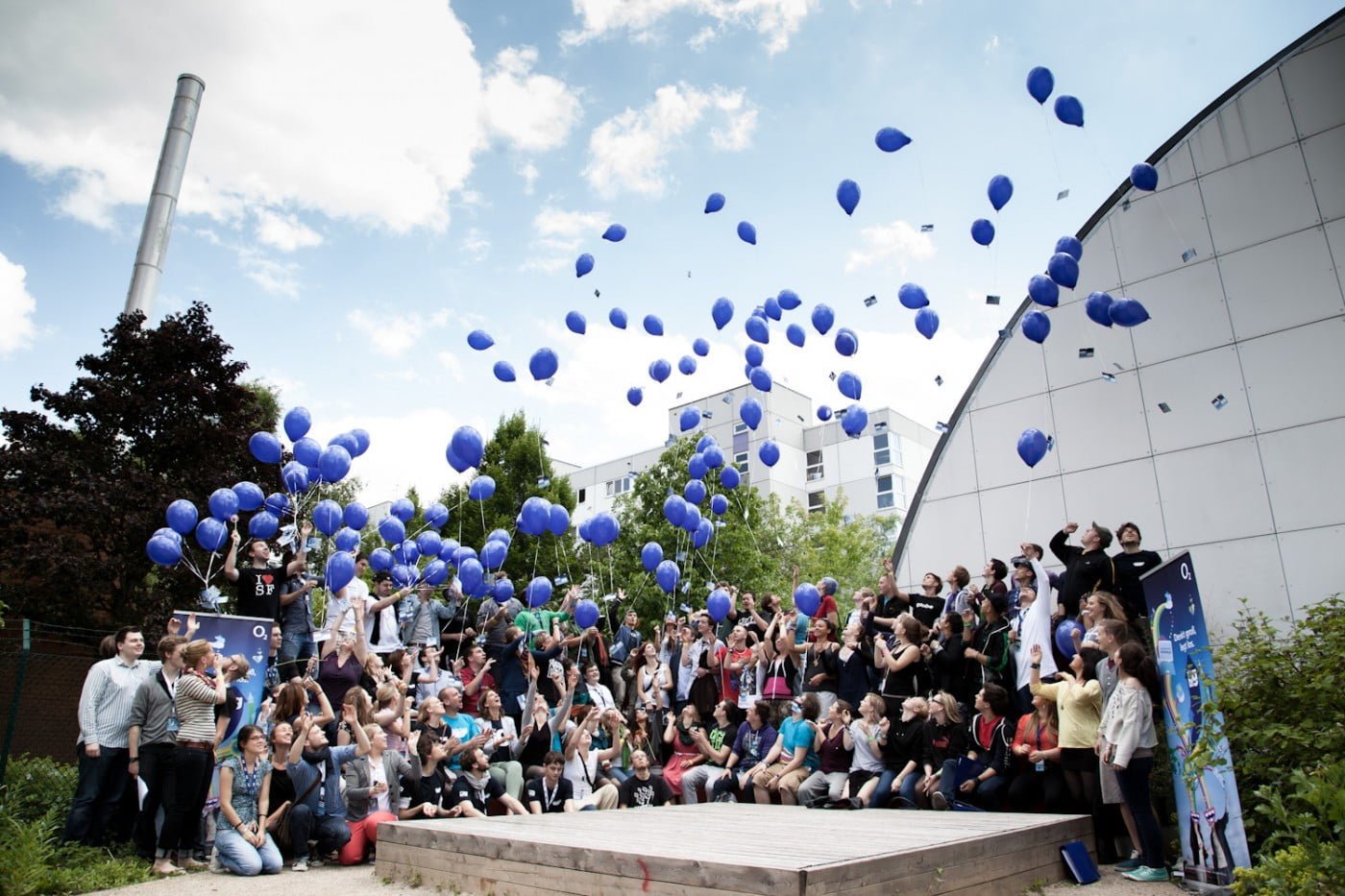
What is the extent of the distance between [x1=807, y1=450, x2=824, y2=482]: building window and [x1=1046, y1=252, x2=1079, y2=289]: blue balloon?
105 ft

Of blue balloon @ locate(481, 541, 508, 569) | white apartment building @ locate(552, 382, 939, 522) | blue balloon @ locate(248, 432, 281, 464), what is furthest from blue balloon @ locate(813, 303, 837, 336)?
white apartment building @ locate(552, 382, 939, 522)

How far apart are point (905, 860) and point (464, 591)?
25.4ft

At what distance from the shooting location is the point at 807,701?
852 cm

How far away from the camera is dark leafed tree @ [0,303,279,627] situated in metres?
11.8

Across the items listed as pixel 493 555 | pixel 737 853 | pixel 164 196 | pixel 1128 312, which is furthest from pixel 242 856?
pixel 164 196

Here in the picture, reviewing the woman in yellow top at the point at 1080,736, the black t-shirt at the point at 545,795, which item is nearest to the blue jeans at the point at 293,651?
the black t-shirt at the point at 545,795

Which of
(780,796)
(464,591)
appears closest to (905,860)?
(780,796)

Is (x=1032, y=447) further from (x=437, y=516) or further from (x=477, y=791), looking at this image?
(x=437, y=516)

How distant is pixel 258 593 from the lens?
8.88 meters

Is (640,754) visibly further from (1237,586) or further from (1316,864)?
(1237,586)

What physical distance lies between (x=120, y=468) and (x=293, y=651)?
622 cm

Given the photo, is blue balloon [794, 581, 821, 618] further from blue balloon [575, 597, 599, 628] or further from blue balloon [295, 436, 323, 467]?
blue balloon [295, 436, 323, 467]

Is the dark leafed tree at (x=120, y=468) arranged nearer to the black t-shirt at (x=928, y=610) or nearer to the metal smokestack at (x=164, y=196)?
the metal smokestack at (x=164, y=196)

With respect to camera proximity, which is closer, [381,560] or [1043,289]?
[1043,289]
